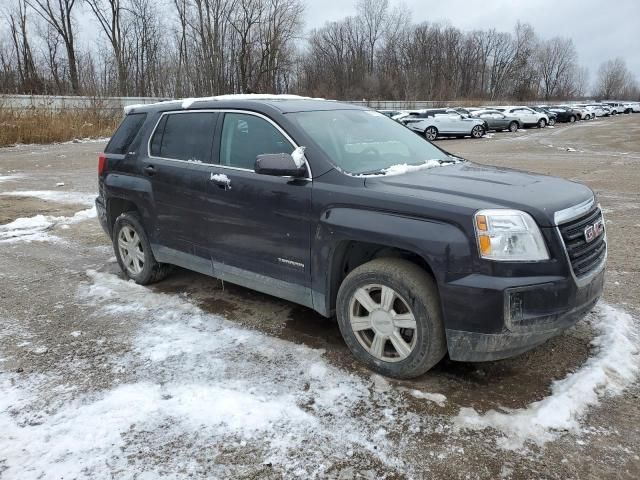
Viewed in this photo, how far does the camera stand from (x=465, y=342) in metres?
3.09

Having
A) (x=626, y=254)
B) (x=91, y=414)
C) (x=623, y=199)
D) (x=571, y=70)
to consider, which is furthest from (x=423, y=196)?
(x=571, y=70)

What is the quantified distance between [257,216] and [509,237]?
6.07ft

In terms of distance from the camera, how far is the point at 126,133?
17.7 ft

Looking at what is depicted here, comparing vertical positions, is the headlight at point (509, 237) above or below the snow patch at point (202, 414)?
above

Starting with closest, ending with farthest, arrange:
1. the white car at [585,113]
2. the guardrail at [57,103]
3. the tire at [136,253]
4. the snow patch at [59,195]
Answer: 1. the tire at [136,253]
2. the snow patch at [59,195]
3. the guardrail at [57,103]
4. the white car at [585,113]

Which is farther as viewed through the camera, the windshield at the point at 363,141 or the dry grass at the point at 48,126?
the dry grass at the point at 48,126

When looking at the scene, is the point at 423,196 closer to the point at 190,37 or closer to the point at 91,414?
the point at 91,414

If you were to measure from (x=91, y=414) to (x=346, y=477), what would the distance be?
5.09 ft

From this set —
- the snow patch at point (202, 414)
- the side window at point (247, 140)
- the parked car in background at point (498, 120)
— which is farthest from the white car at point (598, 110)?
the snow patch at point (202, 414)

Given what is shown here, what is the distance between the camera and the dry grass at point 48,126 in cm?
2302

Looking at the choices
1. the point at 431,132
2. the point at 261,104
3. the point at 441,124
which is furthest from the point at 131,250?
the point at 441,124

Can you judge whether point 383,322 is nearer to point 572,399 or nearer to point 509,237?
point 509,237

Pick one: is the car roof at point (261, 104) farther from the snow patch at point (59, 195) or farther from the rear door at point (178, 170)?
the snow patch at point (59, 195)

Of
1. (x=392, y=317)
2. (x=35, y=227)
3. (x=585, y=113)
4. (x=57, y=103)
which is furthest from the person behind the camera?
(x=585, y=113)
